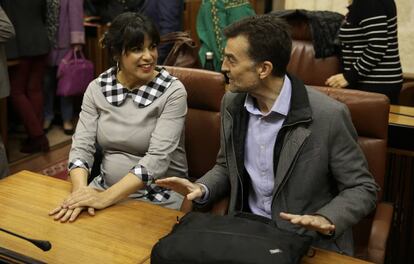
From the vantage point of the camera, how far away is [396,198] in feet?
7.34

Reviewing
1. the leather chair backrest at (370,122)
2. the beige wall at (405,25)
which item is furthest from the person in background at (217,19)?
the leather chair backrest at (370,122)

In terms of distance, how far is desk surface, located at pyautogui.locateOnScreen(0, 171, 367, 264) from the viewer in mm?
1287

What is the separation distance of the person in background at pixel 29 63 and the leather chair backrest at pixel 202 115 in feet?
6.15

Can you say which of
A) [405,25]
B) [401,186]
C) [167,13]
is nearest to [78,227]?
[401,186]

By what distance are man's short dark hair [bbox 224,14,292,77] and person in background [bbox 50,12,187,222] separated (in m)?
0.42

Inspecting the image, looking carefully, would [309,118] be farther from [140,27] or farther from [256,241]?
[140,27]

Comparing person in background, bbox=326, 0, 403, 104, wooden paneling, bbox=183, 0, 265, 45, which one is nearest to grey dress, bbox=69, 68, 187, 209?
person in background, bbox=326, 0, 403, 104

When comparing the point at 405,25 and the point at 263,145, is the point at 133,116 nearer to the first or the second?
the point at 263,145

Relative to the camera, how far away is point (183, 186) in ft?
4.99

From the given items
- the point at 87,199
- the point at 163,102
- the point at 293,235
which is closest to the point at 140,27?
the point at 163,102

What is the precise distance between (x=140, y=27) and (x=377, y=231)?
1.05 meters

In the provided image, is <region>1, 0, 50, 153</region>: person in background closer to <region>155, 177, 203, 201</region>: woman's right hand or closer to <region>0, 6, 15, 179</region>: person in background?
<region>0, 6, 15, 179</region>: person in background

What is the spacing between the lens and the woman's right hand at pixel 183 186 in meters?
1.49

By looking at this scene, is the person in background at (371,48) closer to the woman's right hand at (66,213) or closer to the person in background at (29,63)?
the woman's right hand at (66,213)
